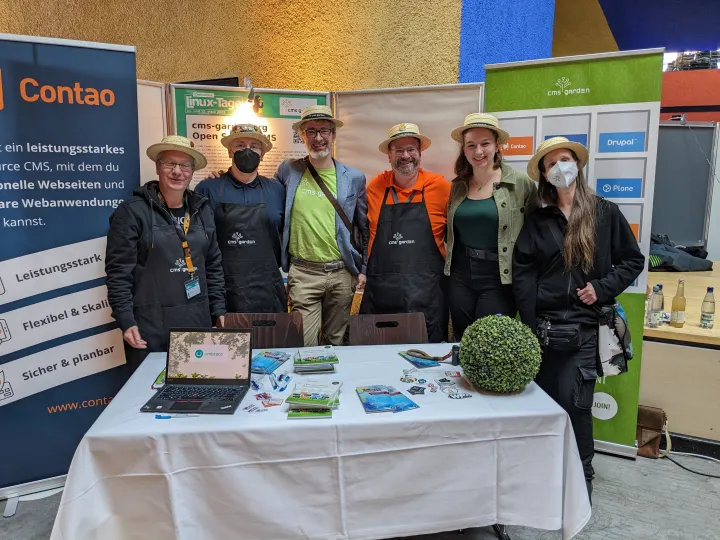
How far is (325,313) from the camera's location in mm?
3168

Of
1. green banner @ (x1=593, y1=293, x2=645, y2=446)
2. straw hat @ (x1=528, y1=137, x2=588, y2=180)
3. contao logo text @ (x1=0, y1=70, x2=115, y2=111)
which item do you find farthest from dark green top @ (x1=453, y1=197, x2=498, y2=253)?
contao logo text @ (x1=0, y1=70, x2=115, y2=111)

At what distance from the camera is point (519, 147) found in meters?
3.12

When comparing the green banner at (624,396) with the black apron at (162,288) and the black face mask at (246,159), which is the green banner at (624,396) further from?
the black apron at (162,288)

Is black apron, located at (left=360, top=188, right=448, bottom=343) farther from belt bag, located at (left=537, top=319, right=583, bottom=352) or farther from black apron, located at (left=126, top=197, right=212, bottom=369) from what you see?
black apron, located at (left=126, top=197, right=212, bottom=369)

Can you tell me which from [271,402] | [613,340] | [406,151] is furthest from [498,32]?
[271,402]

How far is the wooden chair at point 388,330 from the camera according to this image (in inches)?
99.0

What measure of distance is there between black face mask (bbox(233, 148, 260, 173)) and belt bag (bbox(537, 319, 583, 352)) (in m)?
1.68

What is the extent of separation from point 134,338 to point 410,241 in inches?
57.2

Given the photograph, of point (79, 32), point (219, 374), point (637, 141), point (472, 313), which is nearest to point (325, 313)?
point (472, 313)

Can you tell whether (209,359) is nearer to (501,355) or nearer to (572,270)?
(501,355)

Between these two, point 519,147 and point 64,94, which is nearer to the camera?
point 64,94

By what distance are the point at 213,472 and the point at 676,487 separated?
2.44 metres

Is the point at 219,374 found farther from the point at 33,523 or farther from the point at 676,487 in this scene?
the point at 676,487

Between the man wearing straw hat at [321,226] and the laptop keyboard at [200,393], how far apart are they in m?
1.22
